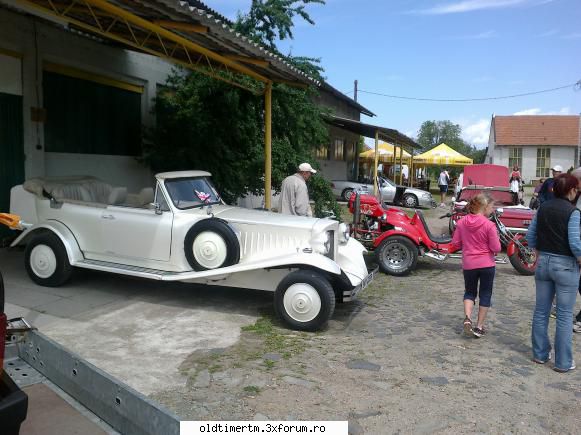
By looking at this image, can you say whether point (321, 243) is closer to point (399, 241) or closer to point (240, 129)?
point (399, 241)

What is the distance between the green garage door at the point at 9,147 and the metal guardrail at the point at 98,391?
6773mm

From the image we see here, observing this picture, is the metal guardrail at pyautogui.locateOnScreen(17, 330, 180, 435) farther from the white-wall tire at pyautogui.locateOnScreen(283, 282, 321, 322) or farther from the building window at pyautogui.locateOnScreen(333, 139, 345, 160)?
the building window at pyautogui.locateOnScreen(333, 139, 345, 160)

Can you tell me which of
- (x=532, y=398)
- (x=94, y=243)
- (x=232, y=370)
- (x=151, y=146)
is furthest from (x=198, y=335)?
(x=151, y=146)

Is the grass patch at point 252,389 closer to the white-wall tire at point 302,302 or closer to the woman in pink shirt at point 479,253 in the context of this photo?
the white-wall tire at point 302,302

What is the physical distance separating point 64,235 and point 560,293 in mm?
5616

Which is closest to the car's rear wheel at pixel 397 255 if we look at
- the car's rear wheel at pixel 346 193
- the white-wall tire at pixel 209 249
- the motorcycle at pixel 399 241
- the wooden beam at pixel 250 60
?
the motorcycle at pixel 399 241

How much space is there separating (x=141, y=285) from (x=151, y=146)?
520 cm

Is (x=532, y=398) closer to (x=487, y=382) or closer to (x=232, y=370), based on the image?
(x=487, y=382)

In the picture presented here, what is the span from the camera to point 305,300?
5359mm

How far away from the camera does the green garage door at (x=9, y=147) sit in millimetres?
8555

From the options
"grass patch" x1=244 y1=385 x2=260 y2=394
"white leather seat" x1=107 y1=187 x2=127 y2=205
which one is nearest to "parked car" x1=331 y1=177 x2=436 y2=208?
"white leather seat" x1=107 y1=187 x2=127 y2=205

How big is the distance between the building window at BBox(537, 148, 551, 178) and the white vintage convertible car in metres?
46.4

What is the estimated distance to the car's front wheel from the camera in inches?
208

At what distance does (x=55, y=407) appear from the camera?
2582 millimetres
